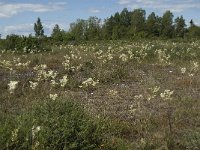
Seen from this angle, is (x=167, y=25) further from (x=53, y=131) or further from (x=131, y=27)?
(x=53, y=131)

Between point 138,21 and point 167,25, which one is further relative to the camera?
point 138,21

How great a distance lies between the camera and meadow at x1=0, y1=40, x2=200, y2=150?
5.96 metres

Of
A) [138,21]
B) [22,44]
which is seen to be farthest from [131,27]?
[22,44]

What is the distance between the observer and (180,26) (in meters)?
66.8

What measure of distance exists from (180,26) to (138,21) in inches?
234

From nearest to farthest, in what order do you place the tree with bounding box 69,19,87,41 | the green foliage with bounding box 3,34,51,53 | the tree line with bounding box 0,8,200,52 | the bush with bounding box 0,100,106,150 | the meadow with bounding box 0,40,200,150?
the bush with bounding box 0,100,106,150 → the meadow with bounding box 0,40,200,150 → the green foliage with bounding box 3,34,51,53 → the tree line with bounding box 0,8,200,52 → the tree with bounding box 69,19,87,41

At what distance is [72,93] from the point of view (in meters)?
10.7

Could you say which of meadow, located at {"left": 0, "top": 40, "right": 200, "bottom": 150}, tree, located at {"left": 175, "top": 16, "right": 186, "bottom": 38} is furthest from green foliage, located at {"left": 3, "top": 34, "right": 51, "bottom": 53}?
tree, located at {"left": 175, "top": 16, "right": 186, "bottom": 38}

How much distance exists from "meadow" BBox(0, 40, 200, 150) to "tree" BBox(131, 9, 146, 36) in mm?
49140

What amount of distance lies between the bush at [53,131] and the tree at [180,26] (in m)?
60.8

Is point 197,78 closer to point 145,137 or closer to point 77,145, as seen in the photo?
point 145,137

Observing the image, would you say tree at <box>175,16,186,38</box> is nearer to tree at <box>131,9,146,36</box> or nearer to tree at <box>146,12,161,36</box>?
tree at <box>146,12,161,36</box>

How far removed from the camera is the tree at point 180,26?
66.5 meters

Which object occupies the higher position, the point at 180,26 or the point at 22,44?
the point at 22,44
